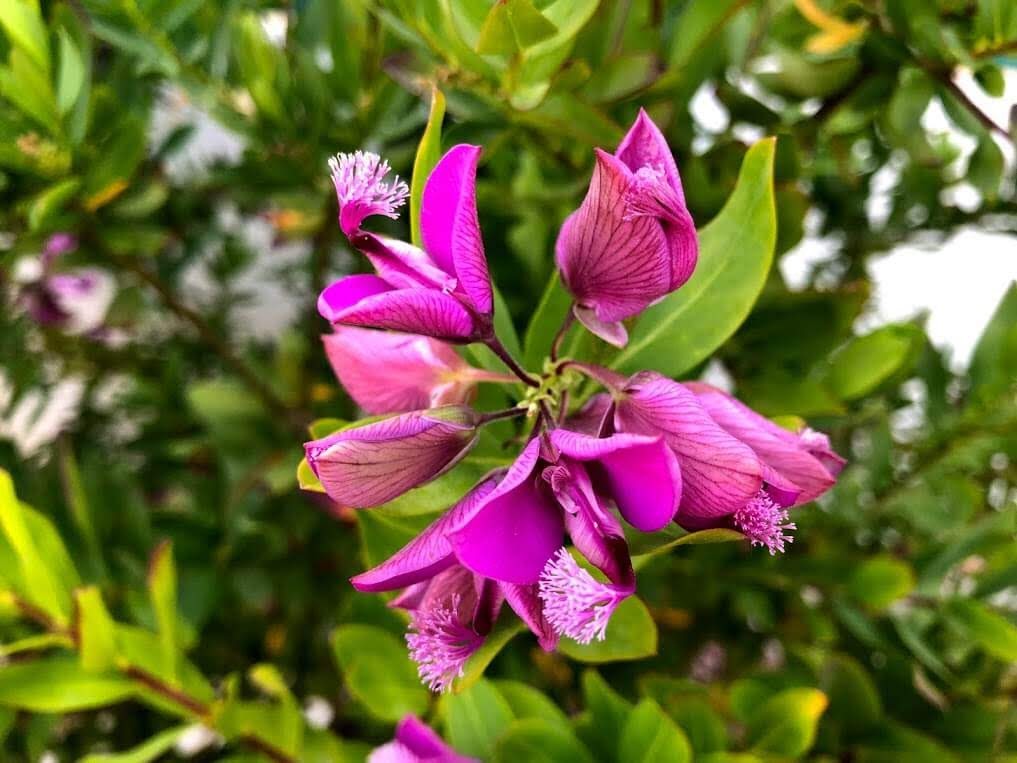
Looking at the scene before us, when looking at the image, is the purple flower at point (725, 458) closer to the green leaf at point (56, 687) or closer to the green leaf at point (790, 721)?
the green leaf at point (790, 721)

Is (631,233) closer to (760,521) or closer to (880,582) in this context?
(760,521)

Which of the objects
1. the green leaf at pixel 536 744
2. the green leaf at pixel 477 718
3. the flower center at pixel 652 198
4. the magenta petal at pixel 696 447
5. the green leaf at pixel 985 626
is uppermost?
the flower center at pixel 652 198

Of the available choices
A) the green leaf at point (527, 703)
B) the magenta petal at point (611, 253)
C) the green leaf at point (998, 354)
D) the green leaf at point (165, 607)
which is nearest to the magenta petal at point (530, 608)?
the magenta petal at point (611, 253)

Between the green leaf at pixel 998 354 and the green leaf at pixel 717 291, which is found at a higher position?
the green leaf at pixel 717 291

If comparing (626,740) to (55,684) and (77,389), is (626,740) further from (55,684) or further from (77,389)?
(77,389)

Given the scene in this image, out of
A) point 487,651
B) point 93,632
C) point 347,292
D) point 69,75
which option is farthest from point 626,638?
point 69,75

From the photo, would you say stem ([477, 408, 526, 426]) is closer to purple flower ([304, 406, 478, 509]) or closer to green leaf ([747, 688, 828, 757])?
purple flower ([304, 406, 478, 509])
